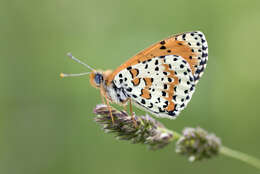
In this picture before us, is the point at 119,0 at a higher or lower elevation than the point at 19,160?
higher

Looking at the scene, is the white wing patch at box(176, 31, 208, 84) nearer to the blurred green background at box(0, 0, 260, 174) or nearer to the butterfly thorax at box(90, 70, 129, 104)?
the butterfly thorax at box(90, 70, 129, 104)

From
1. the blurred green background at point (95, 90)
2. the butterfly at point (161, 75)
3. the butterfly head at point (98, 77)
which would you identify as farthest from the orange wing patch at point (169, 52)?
the blurred green background at point (95, 90)

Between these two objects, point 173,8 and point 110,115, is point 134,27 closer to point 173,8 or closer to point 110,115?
point 173,8

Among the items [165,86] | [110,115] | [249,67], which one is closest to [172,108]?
[165,86]

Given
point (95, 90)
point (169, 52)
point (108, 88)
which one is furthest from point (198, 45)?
point (95, 90)

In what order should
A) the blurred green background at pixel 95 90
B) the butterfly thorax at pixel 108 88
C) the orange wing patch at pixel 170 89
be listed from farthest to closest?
the blurred green background at pixel 95 90, the butterfly thorax at pixel 108 88, the orange wing patch at pixel 170 89

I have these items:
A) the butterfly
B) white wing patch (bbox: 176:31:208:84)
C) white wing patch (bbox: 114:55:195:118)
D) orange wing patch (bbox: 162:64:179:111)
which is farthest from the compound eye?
white wing patch (bbox: 176:31:208:84)

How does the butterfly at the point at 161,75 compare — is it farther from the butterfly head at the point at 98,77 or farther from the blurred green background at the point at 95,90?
the blurred green background at the point at 95,90
